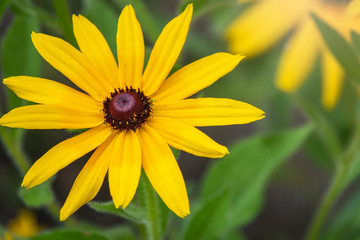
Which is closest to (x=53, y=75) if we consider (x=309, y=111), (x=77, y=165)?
(x=77, y=165)

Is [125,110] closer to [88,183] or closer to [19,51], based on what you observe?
[88,183]

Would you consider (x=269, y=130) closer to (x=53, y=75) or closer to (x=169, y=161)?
(x=53, y=75)

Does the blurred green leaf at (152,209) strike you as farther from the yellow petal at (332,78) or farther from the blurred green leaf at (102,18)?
the yellow petal at (332,78)

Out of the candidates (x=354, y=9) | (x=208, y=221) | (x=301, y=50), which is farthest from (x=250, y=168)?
(x=354, y=9)

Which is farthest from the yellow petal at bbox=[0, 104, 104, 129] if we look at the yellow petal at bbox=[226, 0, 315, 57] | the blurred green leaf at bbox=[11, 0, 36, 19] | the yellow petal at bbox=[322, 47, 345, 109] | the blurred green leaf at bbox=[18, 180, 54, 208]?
the yellow petal at bbox=[226, 0, 315, 57]

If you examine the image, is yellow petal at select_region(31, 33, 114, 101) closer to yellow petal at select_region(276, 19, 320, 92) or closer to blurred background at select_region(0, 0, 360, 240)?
yellow petal at select_region(276, 19, 320, 92)

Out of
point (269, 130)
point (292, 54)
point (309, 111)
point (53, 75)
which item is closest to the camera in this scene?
point (309, 111)
